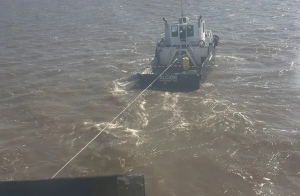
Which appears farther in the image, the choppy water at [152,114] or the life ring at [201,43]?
the life ring at [201,43]

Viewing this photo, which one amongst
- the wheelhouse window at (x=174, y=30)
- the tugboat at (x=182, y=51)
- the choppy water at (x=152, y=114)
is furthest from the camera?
the wheelhouse window at (x=174, y=30)

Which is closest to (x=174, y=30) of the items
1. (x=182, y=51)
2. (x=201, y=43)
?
(x=182, y=51)

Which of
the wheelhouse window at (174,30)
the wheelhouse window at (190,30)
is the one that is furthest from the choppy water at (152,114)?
the wheelhouse window at (174,30)

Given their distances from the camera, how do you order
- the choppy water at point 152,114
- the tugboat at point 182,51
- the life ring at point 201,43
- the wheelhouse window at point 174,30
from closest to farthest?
the choppy water at point 152,114 < the tugboat at point 182,51 < the life ring at point 201,43 < the wheelhouse window at point 174,30

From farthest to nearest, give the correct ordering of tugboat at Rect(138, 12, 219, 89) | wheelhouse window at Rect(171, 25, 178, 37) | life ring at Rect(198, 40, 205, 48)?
wheelhouse window at Rect(171, 25, 178, 37) → life ring at Rect(198, 40, 205, 48) → tugboat at Rect(138, 12, 219, 89)

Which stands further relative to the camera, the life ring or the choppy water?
the life ring

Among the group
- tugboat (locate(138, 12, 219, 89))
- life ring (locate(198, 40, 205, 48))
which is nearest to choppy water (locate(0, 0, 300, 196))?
tugboat (locate(138, 12, 219, 89))

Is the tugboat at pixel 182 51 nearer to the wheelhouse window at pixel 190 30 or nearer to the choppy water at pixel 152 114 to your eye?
the wheelhouse window at pixel 190 30

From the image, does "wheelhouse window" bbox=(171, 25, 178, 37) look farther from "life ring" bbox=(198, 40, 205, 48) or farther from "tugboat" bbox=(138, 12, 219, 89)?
"life ring" bbox=(198, 40, 205, 48)
